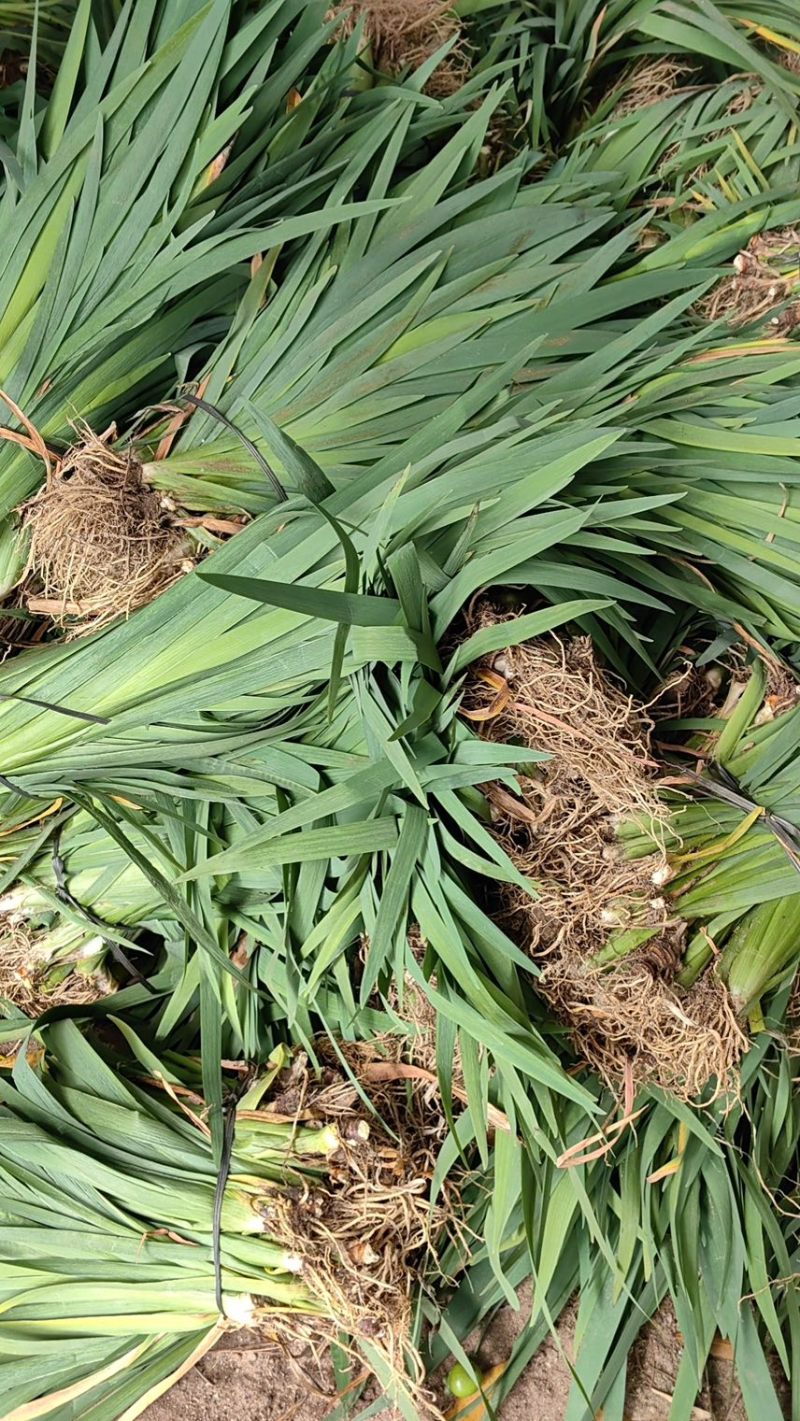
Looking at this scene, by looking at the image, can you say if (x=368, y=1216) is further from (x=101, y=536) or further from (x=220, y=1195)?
(x=101, y=536)

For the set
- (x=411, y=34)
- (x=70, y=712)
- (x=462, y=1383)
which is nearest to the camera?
(x=70, y=712)

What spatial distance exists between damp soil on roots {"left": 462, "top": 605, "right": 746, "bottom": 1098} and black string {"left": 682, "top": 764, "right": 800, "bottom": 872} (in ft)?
0.20

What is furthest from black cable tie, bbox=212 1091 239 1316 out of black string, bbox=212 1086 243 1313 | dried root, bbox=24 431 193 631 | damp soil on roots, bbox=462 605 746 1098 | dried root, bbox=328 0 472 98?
dried root, bbox=328 0 472 98

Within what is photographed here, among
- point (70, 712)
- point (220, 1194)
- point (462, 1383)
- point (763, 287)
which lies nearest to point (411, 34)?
point (763, 287)

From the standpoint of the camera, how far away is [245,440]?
0.87m

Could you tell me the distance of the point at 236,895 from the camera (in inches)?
35.7

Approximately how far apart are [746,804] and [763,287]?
49 cm

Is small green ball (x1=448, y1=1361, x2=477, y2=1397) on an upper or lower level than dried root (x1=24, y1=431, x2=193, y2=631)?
lower

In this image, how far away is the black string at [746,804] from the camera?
2.80 feet

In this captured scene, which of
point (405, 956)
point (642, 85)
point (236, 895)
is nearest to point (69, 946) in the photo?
point (236, 895)

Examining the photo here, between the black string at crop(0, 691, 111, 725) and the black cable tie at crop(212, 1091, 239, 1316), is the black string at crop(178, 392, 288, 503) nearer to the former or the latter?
the black string at crop(0, 691, 111, 725)

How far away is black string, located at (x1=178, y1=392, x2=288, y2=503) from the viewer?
2.80ft

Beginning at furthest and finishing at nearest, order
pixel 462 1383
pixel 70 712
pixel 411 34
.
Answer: pixel 411 34 → pixel 462 1383 → pixel 70 712

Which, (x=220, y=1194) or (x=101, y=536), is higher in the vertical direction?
(x=101, y=536)
